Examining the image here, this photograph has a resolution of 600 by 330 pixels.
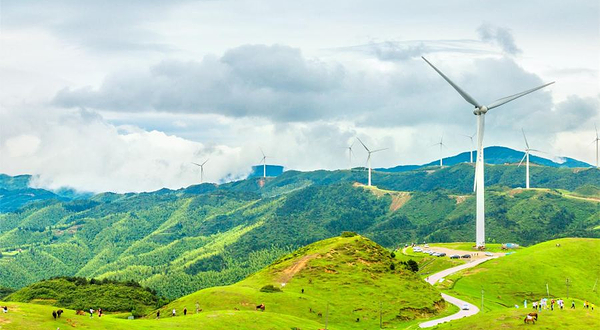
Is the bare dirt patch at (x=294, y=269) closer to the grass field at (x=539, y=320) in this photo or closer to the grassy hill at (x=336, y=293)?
the grassy hill at (x=336, y=293)

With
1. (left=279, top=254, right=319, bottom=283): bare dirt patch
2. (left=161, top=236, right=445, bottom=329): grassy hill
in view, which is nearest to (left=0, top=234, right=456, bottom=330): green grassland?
(left=161, top=236, right=445, bottom=329): grassy hill

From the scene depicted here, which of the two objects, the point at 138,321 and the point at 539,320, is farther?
the point at 138,321

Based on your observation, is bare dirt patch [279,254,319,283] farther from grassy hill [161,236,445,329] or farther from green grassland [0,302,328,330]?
green grassland [0,302,328,330]

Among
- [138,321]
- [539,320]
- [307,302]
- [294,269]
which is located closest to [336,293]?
[307,302]

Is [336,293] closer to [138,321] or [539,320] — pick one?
[138,321]

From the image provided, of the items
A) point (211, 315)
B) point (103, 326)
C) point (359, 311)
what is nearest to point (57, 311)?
point (103, 326)

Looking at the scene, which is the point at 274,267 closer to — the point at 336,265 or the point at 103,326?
the point at 336,265

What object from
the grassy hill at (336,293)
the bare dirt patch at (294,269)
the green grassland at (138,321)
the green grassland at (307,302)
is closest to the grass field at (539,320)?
the green grassland at (307,302)
